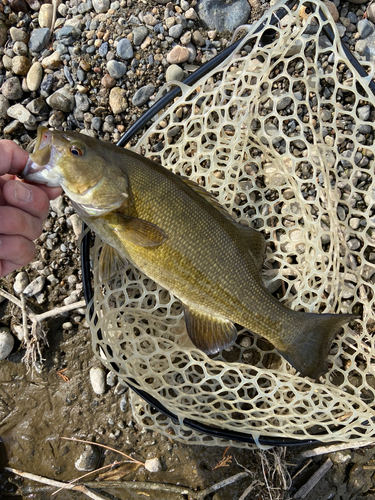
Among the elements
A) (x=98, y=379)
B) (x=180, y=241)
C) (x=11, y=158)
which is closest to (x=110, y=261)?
(x=180, y=241)

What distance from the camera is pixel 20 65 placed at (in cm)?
375

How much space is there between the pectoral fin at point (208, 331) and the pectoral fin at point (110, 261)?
0.62 meters

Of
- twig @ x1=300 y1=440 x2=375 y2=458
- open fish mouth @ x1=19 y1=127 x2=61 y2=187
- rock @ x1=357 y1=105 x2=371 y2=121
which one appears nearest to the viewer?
open fish mouth @ x1=19 y1=127 x2=61 y2=187

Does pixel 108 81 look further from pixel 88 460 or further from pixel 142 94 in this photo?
pixel 88 460

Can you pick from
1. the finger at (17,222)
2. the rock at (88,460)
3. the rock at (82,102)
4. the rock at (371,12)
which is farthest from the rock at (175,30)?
the rock at (88,460)

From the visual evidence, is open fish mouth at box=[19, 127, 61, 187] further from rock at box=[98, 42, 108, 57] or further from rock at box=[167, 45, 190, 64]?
rock at box=[167, 45, 190, 64]

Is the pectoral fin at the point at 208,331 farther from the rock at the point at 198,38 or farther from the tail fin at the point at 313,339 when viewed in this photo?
the rock at the point at 198,38

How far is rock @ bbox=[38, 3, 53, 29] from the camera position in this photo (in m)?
3.75

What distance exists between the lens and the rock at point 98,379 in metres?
3.68

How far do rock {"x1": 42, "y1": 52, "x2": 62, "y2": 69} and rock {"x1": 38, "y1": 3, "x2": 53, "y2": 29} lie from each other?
0.32 m

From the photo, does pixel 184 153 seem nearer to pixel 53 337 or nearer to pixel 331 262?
pixel 331 262

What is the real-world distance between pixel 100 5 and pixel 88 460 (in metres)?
4.41

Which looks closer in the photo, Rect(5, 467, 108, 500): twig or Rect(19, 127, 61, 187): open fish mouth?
Rect(19, 127, 61, 187): open fish mouth

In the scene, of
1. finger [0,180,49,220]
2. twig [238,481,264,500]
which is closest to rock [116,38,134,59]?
finger [0,180,49,220]
